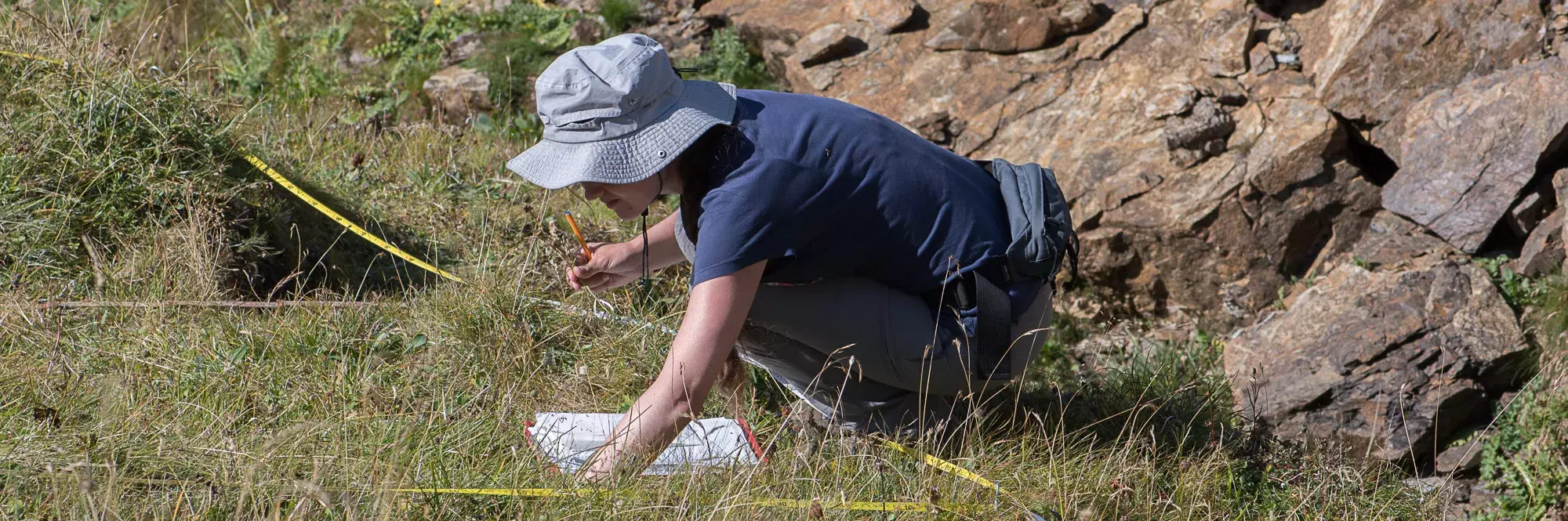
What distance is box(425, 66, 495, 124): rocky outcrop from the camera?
20.0 feet

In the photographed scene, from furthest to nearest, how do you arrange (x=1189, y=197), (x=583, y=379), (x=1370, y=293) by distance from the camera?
(x=1189, y=197)
(x=1370, y=293)
(x=583, y=379)

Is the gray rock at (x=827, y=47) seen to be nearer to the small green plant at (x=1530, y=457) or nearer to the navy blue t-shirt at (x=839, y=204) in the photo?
the navy blue t-shirt at (x=839, y=204)

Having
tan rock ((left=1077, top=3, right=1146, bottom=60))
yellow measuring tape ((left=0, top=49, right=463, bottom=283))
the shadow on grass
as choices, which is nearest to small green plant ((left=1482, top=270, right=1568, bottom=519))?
tan rock ((left=1077, top=3, right=1146, bottom=60))

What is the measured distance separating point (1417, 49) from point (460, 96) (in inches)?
179

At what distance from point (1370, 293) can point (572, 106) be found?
3.39 meters

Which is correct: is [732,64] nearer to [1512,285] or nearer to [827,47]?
[827,47]

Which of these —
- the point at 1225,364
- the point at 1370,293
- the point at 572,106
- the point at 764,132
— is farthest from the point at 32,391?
A: the point at 1370,293

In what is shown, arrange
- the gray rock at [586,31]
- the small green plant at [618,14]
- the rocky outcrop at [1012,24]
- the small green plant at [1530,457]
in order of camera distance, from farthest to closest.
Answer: the small green plant at [618,14] → the gray rock at [586,31] → the rocky outcrop at [1012,24] → the small green plant at [1530,457]

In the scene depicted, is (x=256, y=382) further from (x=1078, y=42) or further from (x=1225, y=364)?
(x=1078, y=42)

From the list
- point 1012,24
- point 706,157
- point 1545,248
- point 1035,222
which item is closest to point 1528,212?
point 1545,248

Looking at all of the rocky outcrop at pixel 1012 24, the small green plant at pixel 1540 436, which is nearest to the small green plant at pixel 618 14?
the rocky outcrop at pixel 1012 24

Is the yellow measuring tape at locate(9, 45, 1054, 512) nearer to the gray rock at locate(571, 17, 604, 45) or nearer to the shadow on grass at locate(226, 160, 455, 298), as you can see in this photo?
the shadow on grass at locate(226, 160, 455, 298)

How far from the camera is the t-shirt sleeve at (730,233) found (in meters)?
2.34

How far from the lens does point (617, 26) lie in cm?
654
